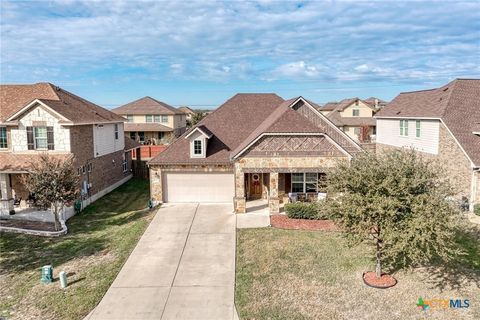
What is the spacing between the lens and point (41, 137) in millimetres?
22000

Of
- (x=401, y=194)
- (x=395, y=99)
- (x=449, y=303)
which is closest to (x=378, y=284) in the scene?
(x=449, y=303)

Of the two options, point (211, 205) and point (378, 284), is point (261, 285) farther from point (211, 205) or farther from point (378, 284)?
point (211, 205)

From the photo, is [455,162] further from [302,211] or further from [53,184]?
[53,184]

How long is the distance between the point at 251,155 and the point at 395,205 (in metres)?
10.1

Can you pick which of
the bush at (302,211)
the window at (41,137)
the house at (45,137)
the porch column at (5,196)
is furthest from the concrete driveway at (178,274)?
the porch column at (5,196)

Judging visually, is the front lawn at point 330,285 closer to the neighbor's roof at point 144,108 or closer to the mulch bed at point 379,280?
the mulch bed at point 379,280

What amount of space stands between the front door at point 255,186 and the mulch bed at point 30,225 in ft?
40.5

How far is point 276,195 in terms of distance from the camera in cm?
2025

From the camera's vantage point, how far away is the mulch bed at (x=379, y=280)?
12383 millimetres

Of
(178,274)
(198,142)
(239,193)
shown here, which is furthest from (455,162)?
(178,274)

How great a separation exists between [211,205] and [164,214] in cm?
327

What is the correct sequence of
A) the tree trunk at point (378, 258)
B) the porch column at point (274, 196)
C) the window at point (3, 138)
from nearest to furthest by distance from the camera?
1. the tree trunk at point (378, 258)
2. the porch column at point (274, 196)
3. the window at point (3, 138)

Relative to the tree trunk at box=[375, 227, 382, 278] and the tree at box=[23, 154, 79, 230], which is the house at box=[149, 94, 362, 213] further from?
the tree trunk at box=[375, 227, 382, 278]

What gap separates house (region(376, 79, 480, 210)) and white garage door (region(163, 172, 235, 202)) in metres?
11.6
